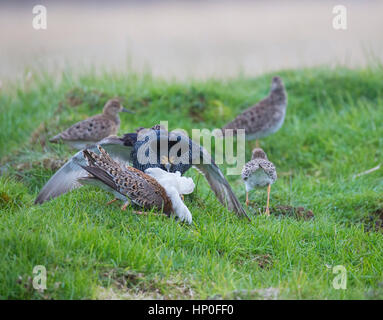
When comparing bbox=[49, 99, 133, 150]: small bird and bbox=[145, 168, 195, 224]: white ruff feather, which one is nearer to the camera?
bbox=[145, 168, 195, 224]: white ruff feather

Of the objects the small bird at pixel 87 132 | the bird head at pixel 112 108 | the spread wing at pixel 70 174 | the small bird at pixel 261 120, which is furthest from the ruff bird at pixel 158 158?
the small bird at pixel 261 120

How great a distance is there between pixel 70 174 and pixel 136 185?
116cm

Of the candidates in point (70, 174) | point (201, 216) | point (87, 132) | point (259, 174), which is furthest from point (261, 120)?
point (70, 174)

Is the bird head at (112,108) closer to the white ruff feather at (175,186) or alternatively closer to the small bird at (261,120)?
the small bird at (261,120)

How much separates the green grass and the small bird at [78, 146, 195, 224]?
18 cm

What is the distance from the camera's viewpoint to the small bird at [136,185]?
18.8ft

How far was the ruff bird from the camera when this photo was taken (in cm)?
641

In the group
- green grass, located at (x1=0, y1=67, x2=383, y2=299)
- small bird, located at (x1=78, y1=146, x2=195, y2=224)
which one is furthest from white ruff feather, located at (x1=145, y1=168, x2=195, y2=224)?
green grass, located at (x1=0, y1=67, x2=383, y2=299)

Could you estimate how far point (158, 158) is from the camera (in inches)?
260

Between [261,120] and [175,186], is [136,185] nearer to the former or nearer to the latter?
[175,186]

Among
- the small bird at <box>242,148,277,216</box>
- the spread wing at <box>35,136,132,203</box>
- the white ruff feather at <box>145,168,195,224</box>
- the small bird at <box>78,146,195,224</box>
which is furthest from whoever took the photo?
the small bird at <box>242,148,277,216</box>

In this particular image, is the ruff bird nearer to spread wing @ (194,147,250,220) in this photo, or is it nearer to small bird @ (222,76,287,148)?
spread wing @ (194,147,250,220)
